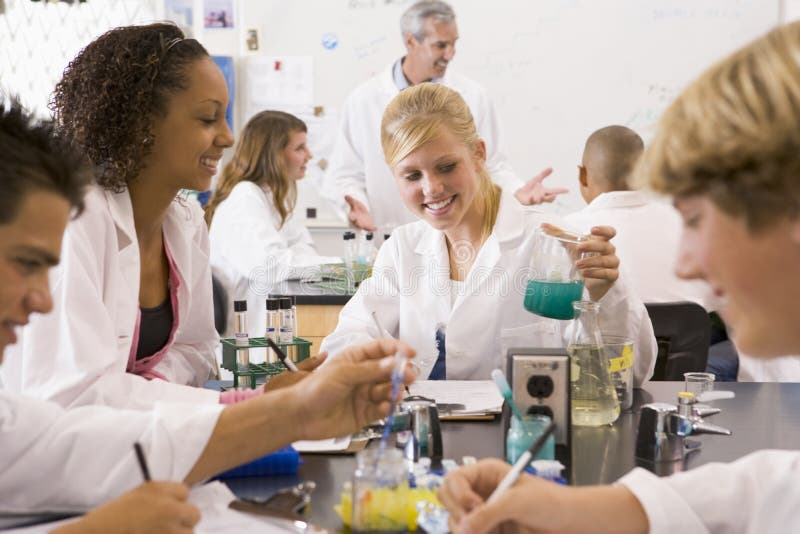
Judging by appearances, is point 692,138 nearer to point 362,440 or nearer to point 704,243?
point 704,243

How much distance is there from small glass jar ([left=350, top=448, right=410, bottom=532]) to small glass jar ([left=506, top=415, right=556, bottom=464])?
0.32 meters

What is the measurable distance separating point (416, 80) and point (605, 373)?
10.4ft

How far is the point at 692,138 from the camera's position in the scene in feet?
2.92

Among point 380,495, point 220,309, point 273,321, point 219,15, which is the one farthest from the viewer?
point 219,15

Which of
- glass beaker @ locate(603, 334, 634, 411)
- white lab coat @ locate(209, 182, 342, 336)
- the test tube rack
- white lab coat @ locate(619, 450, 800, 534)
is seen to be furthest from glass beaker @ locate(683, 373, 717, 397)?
white lab coat @ locate(209, 182, 342, 336)

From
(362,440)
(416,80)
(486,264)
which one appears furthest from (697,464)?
(416,80)

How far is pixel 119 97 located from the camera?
72.7 inches

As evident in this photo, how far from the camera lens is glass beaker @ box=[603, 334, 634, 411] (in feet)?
5.65

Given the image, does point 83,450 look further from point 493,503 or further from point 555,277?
point 555,277

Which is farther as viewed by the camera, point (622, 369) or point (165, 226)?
point (165, 226)

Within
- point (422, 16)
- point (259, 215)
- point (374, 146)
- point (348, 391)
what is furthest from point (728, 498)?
point (422, 16)

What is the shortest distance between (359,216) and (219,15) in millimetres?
1944

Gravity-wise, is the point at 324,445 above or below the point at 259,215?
below

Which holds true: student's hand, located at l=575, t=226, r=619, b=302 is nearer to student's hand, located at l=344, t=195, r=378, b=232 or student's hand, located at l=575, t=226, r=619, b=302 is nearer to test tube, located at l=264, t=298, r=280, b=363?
test tube, located at l=264, t=298, r=280, b=363
